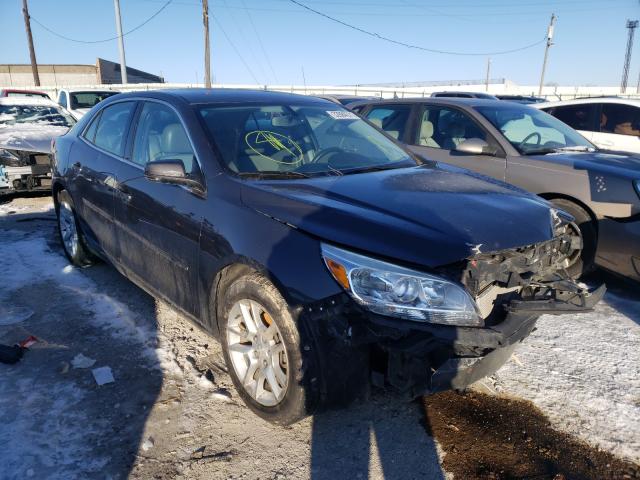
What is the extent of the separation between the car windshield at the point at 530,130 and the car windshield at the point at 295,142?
1979 millimetres

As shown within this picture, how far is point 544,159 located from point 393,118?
6.51 feet

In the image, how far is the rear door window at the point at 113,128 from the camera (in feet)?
12.7

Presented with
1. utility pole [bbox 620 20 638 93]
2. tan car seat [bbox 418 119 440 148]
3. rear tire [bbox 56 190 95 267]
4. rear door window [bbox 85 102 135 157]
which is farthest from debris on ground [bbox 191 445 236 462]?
utility pole [bbox 620 20 638 93]

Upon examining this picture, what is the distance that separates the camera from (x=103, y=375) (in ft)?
10.1

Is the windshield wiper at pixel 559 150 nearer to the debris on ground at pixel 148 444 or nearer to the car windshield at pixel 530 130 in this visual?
the car windshield at pixel 530 130

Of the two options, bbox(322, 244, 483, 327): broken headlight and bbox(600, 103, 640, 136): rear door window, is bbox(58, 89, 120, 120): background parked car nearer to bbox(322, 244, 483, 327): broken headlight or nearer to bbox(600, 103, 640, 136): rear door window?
bbox(600, 103, 640, 136): rear door window

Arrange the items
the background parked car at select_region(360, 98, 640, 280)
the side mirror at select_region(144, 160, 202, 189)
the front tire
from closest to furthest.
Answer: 1. the front tire
2. the side mirror at select_region(144, 160, 202, 189)
3. the background parked car at select_region(360, 98, 640, 280)

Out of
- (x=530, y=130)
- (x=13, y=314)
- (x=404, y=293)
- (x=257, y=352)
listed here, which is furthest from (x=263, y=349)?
(x=530, y=130)

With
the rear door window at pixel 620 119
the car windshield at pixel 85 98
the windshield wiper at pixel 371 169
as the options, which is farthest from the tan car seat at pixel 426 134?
the car windshield at pixel 85 98

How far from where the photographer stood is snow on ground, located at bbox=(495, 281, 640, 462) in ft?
8.84

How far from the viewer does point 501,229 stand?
2.43 meters

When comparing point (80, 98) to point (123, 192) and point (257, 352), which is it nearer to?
point (123, 192)

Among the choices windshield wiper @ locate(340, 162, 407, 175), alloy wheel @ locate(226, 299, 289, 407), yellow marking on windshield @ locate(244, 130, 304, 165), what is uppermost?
yellow marking on windshield @ locate(244, 130, 304, 165)

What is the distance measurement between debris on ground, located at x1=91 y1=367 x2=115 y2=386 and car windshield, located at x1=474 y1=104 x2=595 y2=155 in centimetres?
423
